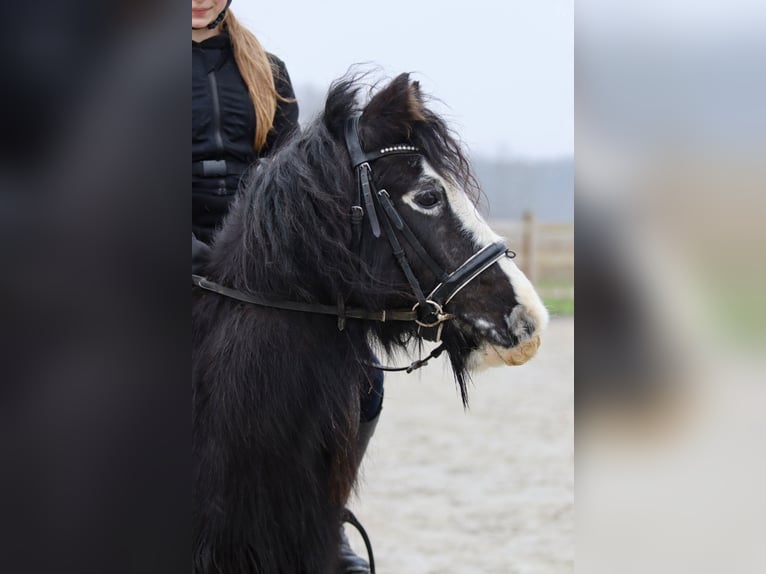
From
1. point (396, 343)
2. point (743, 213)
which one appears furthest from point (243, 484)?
point (743, 213)

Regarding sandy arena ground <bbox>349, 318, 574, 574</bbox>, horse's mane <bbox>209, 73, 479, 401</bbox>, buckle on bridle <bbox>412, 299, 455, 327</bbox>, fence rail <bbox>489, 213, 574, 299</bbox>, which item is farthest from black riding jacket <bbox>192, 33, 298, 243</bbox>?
fence rail <bbox>489, 213, 574, 299</bbox>

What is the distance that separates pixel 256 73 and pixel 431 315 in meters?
0.90

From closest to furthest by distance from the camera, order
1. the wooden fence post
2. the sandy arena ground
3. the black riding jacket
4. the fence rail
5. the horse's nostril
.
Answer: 1. the horse's nostril
2. the black riding jacket
3. the sandy arena ground
4. the fence rail
5. the wooden fence post

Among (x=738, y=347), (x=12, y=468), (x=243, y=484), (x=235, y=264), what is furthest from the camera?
(x=235, y=264)

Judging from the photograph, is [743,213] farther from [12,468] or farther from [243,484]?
[243,484]

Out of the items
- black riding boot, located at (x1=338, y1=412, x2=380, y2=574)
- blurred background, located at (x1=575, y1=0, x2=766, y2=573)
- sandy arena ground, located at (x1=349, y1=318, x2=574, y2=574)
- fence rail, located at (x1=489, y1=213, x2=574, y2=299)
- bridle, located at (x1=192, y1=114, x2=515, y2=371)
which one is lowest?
fence rail, located at (x1=489, y1=213, x2=574, y2=299)

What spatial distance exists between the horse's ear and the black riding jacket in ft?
1.17

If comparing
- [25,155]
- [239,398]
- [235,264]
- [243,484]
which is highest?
[25,155]

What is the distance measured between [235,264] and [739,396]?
54.3 inches

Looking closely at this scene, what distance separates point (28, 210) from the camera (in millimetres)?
934

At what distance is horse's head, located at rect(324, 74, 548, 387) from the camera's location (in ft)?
6.11

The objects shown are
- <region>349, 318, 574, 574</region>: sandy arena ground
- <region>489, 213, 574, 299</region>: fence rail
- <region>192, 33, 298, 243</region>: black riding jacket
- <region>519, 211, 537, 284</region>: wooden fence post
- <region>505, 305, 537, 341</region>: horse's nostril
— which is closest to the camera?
<region>505, 305, 537, 341</region>: horse's nostril

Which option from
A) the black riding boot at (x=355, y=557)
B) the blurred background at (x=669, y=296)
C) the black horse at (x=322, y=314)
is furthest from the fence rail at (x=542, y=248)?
the blurred background at (x=669, y=296)

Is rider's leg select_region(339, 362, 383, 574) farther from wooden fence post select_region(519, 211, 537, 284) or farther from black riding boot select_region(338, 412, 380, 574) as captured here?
wooden fence post select_region(519, 211, 537, 284)
